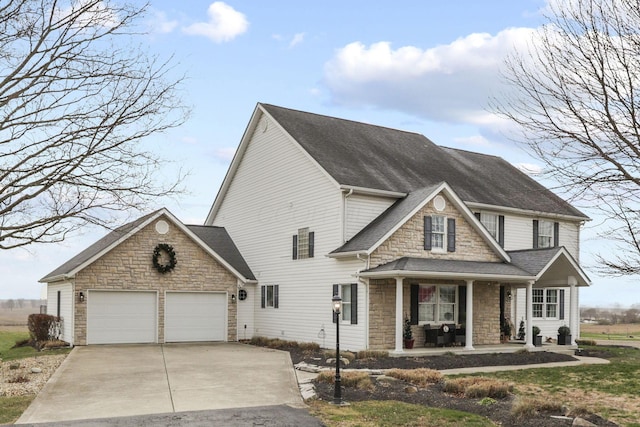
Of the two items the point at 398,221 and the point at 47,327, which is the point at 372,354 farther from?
the point at 47,327

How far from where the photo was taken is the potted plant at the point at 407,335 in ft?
74.4

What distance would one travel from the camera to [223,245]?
31656 mm

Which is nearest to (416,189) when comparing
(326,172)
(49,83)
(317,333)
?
(326,172)

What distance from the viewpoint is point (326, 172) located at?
2422 centimetres

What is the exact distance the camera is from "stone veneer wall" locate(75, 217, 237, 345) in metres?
25.0

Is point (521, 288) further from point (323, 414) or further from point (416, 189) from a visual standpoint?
point (323, 414)

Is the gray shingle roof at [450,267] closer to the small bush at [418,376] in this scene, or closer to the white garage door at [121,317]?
the small bush at [418,376]

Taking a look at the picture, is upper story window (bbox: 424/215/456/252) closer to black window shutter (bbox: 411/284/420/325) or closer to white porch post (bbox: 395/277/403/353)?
black window shutter (bbox: 411/284/420/325)

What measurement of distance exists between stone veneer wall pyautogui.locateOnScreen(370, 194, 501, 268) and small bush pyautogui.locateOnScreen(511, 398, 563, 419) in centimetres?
1031

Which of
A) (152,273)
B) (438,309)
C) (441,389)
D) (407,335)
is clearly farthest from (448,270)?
(152,273)

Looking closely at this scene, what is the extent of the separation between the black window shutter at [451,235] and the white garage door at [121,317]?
11582 mm

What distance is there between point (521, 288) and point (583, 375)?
993cm

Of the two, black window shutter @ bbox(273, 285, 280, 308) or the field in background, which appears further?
the field in background

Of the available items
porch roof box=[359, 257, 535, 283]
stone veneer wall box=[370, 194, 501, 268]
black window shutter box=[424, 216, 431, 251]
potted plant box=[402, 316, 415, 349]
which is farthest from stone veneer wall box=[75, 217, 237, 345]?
black window shutter box=[424, 216, 431, 251]
